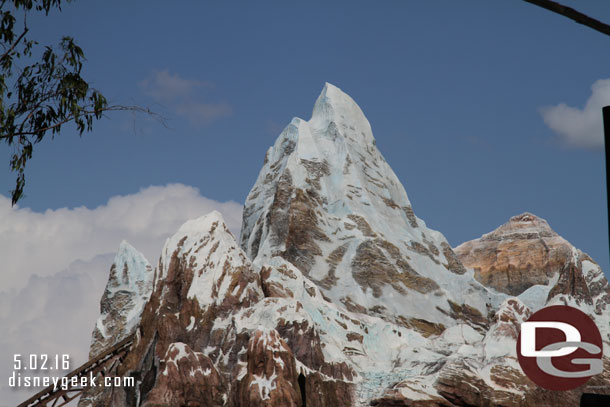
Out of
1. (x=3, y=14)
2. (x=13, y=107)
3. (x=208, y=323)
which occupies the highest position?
(x=208, y=323)

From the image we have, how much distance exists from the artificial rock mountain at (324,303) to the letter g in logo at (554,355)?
97 cm

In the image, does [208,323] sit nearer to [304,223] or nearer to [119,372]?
[119,372]

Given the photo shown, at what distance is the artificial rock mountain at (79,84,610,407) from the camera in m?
54.8

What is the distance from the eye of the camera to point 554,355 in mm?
60531

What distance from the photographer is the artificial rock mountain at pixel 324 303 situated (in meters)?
54.8

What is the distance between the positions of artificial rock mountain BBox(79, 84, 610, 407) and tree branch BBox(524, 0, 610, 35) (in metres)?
45.8

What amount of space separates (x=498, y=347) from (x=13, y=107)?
4667 centimetres

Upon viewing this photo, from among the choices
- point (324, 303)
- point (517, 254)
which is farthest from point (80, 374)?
point (517, 254)

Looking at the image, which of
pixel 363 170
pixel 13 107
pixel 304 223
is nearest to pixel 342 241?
pixel 304 223

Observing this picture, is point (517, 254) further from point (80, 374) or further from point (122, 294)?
point (80, 374)

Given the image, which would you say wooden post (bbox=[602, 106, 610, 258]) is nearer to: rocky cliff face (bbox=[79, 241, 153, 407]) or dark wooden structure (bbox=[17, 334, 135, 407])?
dark wooden structure (bbox=[17, 334, 135, 407])

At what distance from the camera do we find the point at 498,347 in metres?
61.5

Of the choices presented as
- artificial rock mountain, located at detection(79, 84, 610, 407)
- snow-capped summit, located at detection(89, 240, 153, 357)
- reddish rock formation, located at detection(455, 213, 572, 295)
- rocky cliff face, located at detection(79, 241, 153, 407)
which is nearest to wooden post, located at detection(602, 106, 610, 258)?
artificial rock mountain, located at detection(79, 84, 610, 407)

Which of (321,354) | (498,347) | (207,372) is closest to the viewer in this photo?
(207,372)
